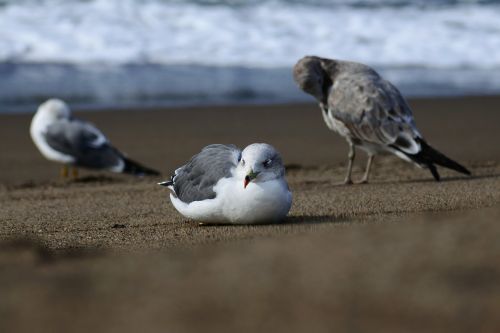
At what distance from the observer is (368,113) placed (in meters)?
7.15

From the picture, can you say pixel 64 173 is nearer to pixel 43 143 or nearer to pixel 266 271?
pixel 43 143

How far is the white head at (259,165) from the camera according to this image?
4.73 meters

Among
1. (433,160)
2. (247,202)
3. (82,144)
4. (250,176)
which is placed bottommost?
(82,144)

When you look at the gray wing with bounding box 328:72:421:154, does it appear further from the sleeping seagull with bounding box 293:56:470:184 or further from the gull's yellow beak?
the gull's yellow beak

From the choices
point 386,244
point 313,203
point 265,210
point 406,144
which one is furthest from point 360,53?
point 386,244

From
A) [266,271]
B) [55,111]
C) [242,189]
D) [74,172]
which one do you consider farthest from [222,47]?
[266,271]

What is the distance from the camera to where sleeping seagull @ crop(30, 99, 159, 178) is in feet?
27.9

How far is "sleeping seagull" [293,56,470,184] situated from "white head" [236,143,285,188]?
226 centimetres

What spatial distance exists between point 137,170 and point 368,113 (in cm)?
212

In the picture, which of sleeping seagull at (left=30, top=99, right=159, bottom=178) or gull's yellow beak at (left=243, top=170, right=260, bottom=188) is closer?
gull's yellow beak at (left=243, top=170, right=260, bottom=188)

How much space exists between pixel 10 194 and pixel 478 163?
12.3ft

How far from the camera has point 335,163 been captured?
8359 millimetres

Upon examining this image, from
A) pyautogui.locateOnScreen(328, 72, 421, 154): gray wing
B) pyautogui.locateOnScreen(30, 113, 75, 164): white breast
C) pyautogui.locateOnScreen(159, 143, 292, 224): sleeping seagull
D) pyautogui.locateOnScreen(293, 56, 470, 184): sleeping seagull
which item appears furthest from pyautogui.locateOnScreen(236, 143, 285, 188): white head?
pyautogui.locateOnScreen(30, 113, 75, 164): white breast

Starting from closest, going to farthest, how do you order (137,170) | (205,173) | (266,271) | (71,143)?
1. (266,271)
2. (205,173)
3. (137,170)
4. (71,143)
